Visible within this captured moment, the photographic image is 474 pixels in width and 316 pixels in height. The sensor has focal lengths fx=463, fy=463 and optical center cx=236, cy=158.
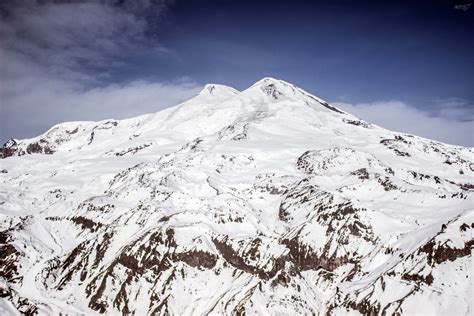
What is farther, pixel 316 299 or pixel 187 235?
pixel 187 235

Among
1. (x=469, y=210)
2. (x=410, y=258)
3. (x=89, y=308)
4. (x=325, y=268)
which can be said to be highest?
(x=469, y=210)

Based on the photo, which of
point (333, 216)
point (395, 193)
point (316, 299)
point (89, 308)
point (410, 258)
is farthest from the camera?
point (395, 193)

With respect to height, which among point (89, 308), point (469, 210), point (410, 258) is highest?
point (469, 210)

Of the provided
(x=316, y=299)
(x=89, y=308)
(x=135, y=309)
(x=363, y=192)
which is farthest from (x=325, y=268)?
(x=89, y=308)

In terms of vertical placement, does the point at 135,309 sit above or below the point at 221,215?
below

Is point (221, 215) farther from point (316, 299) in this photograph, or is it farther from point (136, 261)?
point (316, 299)

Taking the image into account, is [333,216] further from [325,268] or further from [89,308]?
[89,308]

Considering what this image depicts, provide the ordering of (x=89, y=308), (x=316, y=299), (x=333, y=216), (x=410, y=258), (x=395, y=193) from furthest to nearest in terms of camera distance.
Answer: (x=395, y=193) < (x=333, y=216) < (x=89, y=308) < (x=316, y=299) < (x=410, y=258)

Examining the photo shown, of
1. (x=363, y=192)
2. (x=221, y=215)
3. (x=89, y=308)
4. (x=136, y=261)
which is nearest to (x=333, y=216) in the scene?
(x=363, y=192)

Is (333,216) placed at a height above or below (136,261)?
above
